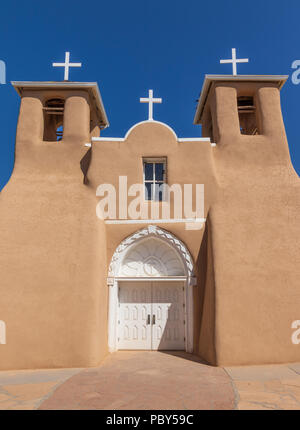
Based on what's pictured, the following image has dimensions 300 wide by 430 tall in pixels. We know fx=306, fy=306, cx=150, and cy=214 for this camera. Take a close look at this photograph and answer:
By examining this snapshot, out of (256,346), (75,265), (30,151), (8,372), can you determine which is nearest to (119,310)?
(75,265)

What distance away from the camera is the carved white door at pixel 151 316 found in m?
9.75

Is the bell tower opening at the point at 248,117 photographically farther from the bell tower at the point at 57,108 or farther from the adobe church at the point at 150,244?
the bell tower at the point at 57,108

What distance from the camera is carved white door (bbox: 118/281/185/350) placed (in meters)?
9.75

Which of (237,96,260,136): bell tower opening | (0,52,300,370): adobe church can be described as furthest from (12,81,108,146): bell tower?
(237,96,260,136): bell tower opening

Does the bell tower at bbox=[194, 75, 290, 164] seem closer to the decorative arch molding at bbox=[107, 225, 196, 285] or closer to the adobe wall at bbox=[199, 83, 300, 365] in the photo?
the adobe wall at bbox=[199, 83, 300, 365]

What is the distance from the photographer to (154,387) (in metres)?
6.17

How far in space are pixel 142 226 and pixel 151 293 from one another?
Answer: 2.30 m

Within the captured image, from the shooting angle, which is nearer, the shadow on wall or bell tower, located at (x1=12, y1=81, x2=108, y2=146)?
the shadow on wall

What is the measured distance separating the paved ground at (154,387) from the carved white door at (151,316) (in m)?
1.24

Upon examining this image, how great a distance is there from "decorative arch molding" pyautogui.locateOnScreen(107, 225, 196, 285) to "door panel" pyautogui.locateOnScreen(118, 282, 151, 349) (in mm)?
856

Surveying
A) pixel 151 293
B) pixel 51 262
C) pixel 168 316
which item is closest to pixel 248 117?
pixel 151 293

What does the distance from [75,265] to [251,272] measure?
5037 mm

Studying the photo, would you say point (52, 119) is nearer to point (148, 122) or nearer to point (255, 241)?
point (148, 122)

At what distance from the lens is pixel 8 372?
793 cm
